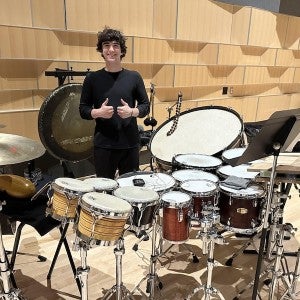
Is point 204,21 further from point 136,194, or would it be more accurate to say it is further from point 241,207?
point 136,194

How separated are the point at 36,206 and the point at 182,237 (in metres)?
0.90

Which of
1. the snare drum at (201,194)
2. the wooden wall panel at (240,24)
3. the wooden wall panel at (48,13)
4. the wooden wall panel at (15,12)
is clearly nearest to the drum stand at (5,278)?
the snare drum at (201,194)

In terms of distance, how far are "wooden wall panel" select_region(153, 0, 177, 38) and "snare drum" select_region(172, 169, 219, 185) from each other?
2413mm

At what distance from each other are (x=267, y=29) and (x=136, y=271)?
4417 millimetres

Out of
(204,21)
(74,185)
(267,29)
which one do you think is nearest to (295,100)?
(267,29)

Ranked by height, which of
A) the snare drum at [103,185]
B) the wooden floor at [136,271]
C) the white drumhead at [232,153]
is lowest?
the wooden floor at [136,271]

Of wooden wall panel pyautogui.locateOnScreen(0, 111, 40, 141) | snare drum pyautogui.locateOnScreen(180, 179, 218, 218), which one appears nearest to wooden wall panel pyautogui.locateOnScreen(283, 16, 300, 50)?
wooden wall panel pyautogui.locateOnScreen(0, 111, 40, 141)

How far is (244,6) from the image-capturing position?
4.68m

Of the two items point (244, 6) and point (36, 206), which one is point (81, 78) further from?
point (244, 6)

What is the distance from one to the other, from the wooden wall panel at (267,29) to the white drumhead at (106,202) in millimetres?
4299

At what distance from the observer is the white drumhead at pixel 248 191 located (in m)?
1.76

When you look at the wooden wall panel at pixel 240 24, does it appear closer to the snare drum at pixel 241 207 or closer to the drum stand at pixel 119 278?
the snare drum at pixel 241 207

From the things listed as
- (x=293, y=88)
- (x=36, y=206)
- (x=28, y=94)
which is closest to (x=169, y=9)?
(x=28, y=94)

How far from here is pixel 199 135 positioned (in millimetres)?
2443
